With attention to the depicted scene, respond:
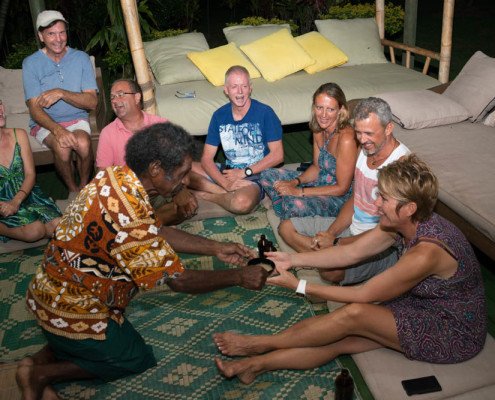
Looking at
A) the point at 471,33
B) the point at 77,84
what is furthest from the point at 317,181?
the point at 471,33

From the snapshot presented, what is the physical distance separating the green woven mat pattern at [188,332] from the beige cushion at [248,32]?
3.13 metres

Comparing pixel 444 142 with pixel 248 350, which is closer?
pixel 248 350

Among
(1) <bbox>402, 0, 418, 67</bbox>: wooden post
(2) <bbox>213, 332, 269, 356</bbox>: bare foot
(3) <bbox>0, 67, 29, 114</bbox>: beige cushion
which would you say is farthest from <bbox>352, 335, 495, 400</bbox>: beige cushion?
(1) <bbox>402, 0, 418, 67</bbox>: wooden post

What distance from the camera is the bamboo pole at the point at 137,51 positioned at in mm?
4117

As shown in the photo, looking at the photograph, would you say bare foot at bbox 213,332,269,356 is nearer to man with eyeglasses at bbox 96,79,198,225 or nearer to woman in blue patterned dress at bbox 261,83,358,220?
woman in blue patterned dress at bbox 261,83,358,220

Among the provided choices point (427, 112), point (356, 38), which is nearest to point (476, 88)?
point (427, 112)

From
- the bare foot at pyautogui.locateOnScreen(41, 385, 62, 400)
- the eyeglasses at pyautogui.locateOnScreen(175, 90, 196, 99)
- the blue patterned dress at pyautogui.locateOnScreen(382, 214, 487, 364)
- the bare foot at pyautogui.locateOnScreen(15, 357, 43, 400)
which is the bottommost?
the bare foot at pyautogui.locateOnScreen(41, 385, 62, 400)

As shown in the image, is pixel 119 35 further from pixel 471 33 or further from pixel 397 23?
pixel 471 33

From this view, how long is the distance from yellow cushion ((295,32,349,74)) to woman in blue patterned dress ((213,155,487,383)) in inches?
148

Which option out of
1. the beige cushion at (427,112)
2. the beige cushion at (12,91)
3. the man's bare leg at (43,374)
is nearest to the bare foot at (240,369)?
the man's bare leg at (43,374)

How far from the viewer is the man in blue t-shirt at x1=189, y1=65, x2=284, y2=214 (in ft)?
12.7

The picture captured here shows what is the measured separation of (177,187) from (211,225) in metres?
1.82

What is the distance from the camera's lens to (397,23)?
789cm

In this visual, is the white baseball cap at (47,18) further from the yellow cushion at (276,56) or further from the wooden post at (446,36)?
the wooden post at (446,36)
